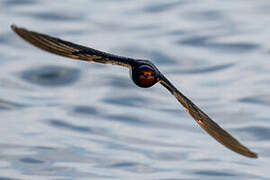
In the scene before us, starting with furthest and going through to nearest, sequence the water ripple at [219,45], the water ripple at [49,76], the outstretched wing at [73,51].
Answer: the water ripple at [219,45] < the water ripple at [49,76] < the outstretched wing at [73,51]

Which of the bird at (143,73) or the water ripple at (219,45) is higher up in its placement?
the water ripple at (219,45)

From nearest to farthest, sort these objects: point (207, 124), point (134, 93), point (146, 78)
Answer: point (146, 78), point (207, 124), point (134, 93)

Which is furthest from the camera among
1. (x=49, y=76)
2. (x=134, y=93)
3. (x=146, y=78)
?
(x=49, y=76)

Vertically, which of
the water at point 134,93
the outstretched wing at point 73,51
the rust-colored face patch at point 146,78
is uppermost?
the water at point 134,93

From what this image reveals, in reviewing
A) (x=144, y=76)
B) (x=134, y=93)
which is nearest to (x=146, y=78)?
(x=144, y=76)

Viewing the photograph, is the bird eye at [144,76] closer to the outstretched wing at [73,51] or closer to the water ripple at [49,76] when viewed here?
the outstretched wing at [73,51]

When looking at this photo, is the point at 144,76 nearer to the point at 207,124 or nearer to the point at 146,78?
the point at 146,78

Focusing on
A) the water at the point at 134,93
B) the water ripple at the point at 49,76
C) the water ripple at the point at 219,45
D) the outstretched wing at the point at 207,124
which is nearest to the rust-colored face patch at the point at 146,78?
the outstretched wing at the point at 207,124

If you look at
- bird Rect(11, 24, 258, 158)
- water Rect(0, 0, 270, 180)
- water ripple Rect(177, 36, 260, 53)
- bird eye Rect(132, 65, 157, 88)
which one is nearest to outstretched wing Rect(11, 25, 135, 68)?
bird Rect(11, 24, 258, 158)
